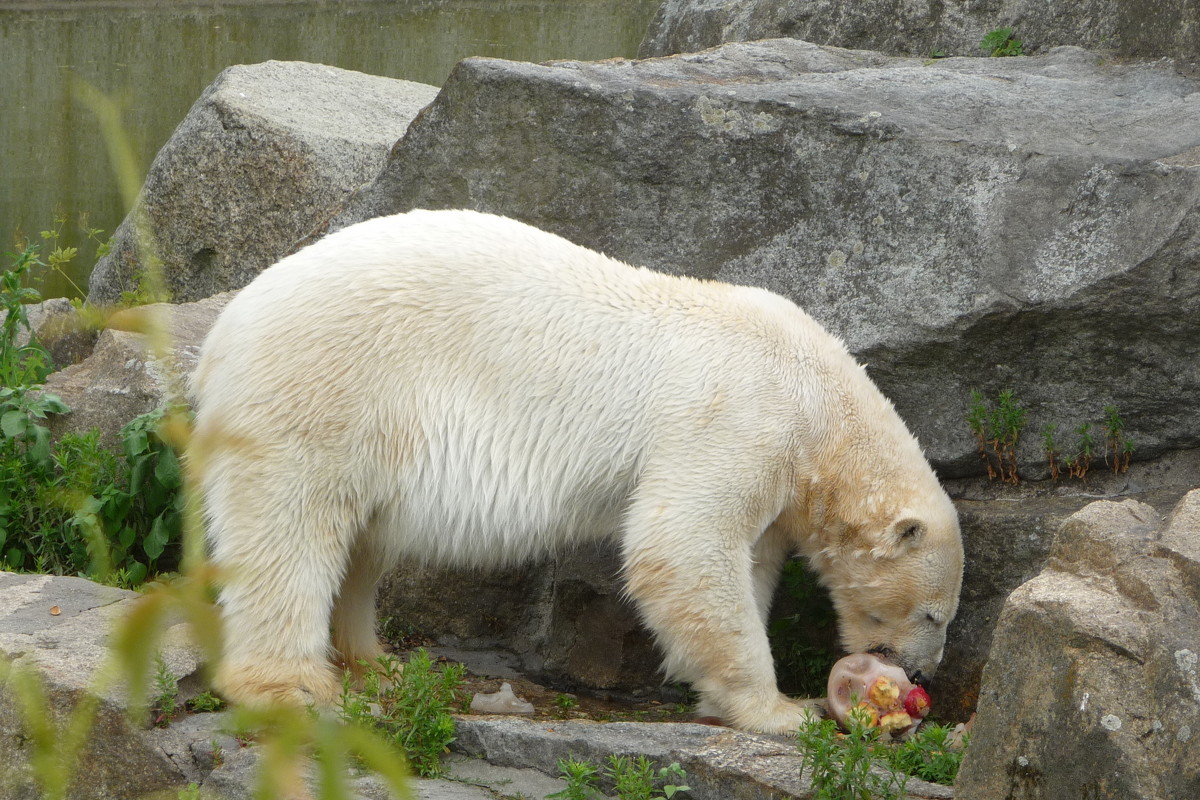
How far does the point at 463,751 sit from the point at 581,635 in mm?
1429

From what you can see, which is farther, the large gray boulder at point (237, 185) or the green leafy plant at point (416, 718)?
the large gray boulder at point (237, 185)

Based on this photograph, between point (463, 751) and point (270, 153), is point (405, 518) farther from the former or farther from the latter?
point (270, 153)

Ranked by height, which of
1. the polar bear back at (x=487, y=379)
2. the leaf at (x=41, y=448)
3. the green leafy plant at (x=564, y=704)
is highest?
the polar bear back at (x=487, y=379)

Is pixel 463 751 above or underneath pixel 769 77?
underneath

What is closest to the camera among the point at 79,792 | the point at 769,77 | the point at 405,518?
the point at 79,792

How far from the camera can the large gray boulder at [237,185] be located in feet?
22.9

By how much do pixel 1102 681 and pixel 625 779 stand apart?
3.70 ft

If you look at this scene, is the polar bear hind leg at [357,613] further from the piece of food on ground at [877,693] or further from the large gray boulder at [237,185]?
the large gray boulder at [237,185]

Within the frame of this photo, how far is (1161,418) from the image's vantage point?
14.6 feet

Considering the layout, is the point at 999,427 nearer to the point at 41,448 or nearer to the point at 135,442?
the point at 135,442

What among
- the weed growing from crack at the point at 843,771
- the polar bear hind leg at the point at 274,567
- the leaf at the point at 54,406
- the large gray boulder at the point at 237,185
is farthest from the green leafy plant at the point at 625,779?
the large gray boulder at the point at 237,185

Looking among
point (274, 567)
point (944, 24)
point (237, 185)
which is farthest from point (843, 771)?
point (237, 185)

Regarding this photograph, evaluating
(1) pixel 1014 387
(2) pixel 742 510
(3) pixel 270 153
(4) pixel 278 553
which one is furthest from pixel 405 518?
(3) pixel 270 153

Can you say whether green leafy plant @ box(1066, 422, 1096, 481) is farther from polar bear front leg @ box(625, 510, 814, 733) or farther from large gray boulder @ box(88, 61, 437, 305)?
large gray boulder @ box(88, 61, 437, 305)
